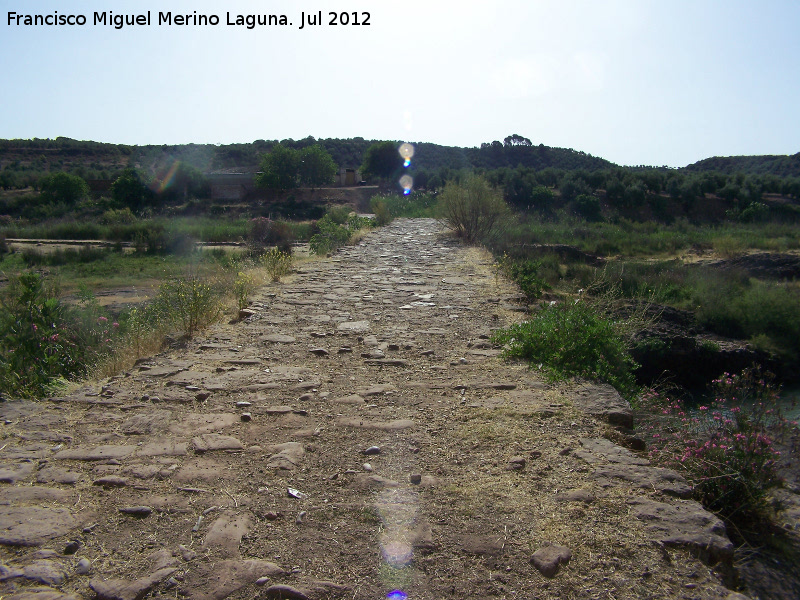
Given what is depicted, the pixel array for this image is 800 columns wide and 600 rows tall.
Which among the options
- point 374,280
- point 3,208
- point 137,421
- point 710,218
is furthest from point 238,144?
point 137,421

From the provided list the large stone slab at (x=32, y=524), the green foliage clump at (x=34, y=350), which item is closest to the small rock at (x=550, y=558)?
the large stone slab at (x=32, y=524)

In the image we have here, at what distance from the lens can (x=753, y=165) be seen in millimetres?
59375

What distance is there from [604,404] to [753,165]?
6790 centimetres

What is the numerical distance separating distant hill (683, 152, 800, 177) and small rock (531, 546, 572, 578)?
201ft

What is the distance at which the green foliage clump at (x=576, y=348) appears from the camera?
421 centimetres

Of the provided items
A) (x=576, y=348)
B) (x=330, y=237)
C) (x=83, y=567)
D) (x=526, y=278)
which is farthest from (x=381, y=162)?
(x=83, y=567)

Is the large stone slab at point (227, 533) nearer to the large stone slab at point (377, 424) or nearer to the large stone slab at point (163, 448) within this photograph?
the large stone slab at point (163, 448)

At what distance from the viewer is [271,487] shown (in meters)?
2.63

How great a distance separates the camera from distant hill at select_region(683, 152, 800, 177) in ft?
180

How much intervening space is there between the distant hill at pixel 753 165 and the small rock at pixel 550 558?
201 ft

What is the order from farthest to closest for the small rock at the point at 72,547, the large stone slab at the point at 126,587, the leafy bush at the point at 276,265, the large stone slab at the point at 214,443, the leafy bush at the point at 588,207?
the leafy bush at the point at 588,207 → the leafy bush at the point at 276,265 → the large stone slab at the point at 214,443 → the small rock at the point at 72,547 → the large stone slab at the point at 126,587

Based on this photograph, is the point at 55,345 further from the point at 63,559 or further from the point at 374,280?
the point at 374,280

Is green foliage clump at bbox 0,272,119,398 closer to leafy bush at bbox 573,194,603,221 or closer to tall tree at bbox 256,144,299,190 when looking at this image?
leafy bush at bbox 573,194,603,221

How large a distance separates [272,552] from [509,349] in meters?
3.01
